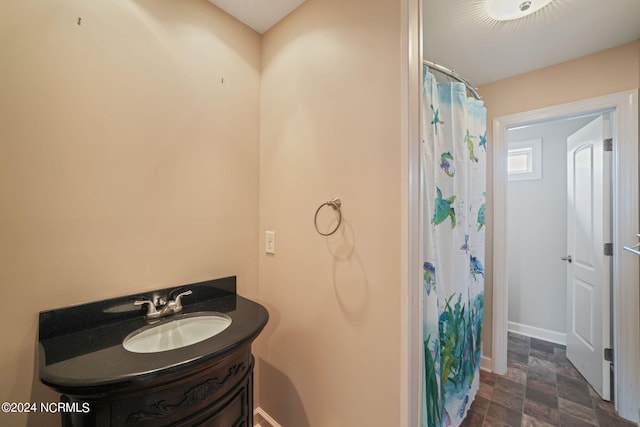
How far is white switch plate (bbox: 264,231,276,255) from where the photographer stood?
153 cm

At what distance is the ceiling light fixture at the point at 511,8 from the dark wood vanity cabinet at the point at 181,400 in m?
2.14

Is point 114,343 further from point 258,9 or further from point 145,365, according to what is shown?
point 258,9

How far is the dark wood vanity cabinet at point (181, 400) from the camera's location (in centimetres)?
68

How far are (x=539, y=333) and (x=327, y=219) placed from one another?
3102 mm

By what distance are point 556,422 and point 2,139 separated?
3.22 m

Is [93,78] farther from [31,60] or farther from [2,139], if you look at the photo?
[2,139]

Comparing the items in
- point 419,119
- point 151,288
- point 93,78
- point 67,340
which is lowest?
point 67,340

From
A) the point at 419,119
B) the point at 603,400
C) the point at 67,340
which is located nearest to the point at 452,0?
the point at 419,119

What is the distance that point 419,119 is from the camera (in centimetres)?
102

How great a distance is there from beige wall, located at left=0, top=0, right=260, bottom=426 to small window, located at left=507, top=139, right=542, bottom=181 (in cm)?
299

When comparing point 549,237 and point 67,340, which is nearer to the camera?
point 67,340

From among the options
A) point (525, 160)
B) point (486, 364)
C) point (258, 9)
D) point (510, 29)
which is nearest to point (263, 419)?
point (486, 364)

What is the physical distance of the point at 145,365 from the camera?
0.73 meters

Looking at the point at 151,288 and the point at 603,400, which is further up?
the point at 151,288
